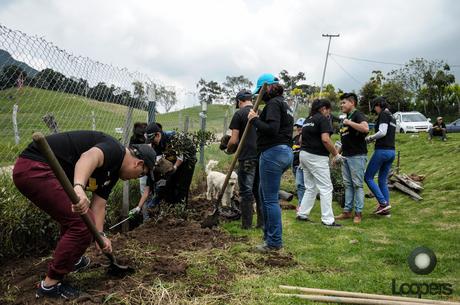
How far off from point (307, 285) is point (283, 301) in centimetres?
47

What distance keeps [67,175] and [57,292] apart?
2.97 ft

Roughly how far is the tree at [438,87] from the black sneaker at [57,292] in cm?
4245

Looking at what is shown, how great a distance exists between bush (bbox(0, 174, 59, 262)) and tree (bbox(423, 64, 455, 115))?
41.7 metres

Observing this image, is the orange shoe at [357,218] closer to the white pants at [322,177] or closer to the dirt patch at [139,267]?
the white pants at [322,177]

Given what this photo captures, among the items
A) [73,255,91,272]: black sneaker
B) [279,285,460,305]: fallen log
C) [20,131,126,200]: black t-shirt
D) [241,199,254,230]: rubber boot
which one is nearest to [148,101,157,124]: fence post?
[241,199,254,230]: rubber boot

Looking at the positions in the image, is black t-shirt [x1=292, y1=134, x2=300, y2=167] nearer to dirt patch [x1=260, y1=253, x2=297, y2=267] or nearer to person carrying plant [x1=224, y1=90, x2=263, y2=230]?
person carrying plant [x1=224, y1=90, x2=263, y2=230]

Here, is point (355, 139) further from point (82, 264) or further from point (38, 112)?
point (38, 112)

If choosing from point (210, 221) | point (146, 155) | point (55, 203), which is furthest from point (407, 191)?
point (55, 203)

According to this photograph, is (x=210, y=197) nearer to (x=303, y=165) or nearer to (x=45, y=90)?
(x=303, y=165)

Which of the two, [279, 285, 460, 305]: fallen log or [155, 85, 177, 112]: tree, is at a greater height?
[155, 85, 177, 112]: tree

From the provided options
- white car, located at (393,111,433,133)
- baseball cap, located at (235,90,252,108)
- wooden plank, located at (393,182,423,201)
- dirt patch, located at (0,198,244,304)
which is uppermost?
white car, located at (393,111,433,133)

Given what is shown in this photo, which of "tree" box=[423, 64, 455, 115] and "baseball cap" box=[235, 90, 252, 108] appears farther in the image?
"tree" box=[423, 64, 455, 115]

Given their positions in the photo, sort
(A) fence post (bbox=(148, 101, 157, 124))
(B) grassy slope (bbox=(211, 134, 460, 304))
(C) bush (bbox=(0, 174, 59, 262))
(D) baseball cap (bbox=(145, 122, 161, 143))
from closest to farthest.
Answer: (B) grassy slope (bbox=(211, 134, 460, 304)) → (C) bush (bbox=(0, 174, 59, 262)) → (D) baseball cap (bbox=(145, 122, 161, 143)) → (A) fence post (bbox=(148, 101, 157, 124))

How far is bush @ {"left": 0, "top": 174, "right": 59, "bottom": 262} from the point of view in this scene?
4.01 m
